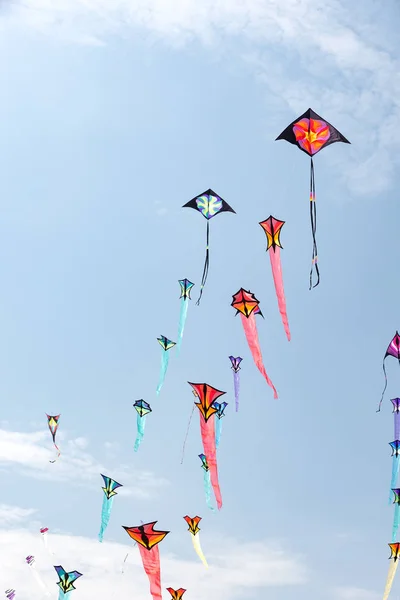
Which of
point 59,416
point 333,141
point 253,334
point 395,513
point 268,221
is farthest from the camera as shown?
point 59,416

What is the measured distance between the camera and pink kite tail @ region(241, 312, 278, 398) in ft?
46.5

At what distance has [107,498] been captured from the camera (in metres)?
24.2

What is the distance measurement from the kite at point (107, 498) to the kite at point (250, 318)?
982cm

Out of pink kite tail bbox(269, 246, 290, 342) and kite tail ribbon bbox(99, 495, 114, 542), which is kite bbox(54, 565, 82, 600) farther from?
pink kite tail bbox(269, 246, 290, 342)

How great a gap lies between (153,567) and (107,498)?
645 centimetres

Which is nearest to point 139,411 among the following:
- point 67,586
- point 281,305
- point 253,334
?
point 67,586

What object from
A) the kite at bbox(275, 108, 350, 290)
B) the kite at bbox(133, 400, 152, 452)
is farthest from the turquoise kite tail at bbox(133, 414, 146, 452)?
the kite at bbox(275, 108, 350, 290)

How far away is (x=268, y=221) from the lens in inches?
732

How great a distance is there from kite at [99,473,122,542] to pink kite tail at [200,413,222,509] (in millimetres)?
8138

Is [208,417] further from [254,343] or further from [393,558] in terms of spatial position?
[393,558]

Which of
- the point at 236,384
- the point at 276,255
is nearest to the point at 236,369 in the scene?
the point at 236,384

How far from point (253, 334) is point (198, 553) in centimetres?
1061

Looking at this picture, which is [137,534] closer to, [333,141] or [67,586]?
[67,586]

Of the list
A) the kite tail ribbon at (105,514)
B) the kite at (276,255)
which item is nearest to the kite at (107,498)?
the kite tail ribbon at (105,514)
